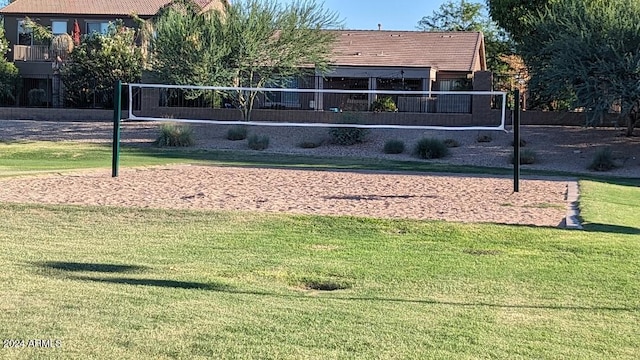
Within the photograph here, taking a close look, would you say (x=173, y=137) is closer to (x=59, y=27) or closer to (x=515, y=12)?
(x=515, y=12)

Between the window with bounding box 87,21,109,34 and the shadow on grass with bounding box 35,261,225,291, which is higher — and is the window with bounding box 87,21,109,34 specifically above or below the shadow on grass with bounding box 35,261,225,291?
above

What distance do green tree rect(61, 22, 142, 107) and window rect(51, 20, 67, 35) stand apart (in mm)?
6841

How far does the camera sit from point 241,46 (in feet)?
130

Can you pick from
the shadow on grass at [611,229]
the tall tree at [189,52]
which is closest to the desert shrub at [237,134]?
the tall tree at [189,52]

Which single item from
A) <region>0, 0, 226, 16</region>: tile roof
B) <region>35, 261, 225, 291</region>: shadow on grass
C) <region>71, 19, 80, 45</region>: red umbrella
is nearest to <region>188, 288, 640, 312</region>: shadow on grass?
<region>35, 261, 225, 291</region>: shadow on grass

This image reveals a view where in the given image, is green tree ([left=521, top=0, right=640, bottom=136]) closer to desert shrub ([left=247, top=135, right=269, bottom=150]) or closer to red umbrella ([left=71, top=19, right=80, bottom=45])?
desert shrub ([left=247, top=135, right=269, bottom=150])

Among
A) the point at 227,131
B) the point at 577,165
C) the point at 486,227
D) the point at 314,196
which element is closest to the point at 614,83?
the point at 577,165

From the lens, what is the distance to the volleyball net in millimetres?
38219

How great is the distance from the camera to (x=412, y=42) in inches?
1948

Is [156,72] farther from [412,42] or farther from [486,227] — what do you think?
[486,227]

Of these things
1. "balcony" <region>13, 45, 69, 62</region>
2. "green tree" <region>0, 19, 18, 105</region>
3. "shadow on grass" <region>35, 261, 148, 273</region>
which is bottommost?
"shadow on grass" <region>35, 261, 148, 273</region>

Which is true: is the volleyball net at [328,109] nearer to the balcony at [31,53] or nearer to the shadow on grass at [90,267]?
the balcony at [31,53]

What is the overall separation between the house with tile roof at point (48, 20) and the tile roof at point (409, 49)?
9.43 m

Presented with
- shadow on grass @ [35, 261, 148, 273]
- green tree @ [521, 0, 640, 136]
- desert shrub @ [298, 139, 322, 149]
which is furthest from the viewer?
desert shrub @ [298, 139, 322, 149]
